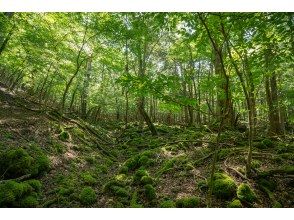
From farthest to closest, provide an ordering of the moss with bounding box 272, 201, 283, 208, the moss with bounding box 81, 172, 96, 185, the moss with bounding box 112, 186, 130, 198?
1. the moss with bounding box 81, 172, 96, 185
2. the moss with bounding box 112, 186, 130, 198
3. the moss with bounding box 272, 201, 283, 208

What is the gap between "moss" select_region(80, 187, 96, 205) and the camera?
5919mm

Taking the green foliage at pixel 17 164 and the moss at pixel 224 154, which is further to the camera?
the moss at pixel 224 154

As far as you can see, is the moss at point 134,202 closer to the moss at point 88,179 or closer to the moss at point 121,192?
the moss at point 121,192

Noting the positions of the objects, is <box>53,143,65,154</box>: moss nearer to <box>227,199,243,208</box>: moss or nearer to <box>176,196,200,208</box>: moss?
<box>176,196,200,208</box>: moss

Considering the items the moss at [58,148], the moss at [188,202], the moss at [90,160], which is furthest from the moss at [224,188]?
the moss at [58,148]

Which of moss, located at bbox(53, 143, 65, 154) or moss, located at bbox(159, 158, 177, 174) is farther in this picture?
moss, located at bbox(53, 143, 65, 154)

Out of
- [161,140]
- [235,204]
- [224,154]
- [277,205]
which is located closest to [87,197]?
[235,204]

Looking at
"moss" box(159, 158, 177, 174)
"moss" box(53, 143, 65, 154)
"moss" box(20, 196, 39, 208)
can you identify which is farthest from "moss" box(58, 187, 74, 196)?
"moss" box(53, 143, 65, 154)

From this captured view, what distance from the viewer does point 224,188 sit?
566 centimetres

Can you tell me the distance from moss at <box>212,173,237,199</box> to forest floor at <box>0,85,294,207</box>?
7 cm

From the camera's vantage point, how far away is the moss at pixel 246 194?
17.6ft

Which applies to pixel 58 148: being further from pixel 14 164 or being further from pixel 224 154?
pixel 224 154
